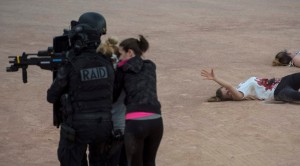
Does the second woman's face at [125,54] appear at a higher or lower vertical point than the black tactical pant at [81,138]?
Answer: higher

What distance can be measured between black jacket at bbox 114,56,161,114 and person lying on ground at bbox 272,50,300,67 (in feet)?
22.1

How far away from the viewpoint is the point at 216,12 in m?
20.5

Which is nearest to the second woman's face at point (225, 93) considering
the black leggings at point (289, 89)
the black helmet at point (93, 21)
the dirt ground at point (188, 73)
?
the dirt ground at point (188, 73)

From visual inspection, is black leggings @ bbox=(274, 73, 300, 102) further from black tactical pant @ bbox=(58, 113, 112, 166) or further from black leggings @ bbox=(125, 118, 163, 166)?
black tactical pant @ bbox=(58, 113, 112, 166)

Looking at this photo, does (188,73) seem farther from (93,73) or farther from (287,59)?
(93,73)

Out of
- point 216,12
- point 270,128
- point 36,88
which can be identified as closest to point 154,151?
point 270,128

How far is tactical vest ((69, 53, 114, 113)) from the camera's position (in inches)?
216

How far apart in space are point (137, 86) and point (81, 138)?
0.68 meters

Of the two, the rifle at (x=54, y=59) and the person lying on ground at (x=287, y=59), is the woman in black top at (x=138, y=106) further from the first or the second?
the person lying on ground at (x=287, y=59)

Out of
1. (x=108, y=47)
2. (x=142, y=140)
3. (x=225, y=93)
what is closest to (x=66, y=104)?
(x=108, y=47)

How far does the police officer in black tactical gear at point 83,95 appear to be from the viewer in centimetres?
549

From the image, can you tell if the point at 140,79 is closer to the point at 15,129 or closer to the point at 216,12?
the point at 15,129

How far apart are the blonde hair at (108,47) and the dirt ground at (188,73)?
2.06 meters

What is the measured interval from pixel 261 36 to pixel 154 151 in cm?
1058
